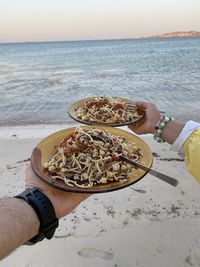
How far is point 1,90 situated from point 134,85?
6.82 metres

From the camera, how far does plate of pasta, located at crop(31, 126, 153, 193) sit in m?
1.98

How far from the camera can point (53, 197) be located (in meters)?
1.95

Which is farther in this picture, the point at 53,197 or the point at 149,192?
the point at 149,192

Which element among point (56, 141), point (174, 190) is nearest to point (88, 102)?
point (56, 141)

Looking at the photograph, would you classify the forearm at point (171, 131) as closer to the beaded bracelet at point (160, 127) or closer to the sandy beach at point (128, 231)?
the beaded bracelet at point (160, 127)

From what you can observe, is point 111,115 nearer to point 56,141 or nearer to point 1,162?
point 56,141

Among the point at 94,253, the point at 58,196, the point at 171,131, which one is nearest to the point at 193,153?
the point at 171,131

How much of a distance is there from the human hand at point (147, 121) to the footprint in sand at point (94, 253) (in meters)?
1.26

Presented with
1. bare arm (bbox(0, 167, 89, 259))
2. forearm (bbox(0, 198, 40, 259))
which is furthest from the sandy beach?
forearm (bbox(0, 198, 40, 259))

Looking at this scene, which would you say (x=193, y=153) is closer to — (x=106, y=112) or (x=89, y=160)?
(x=89, y=160)

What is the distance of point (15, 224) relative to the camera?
5.36 feet

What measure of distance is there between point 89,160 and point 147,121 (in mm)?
993

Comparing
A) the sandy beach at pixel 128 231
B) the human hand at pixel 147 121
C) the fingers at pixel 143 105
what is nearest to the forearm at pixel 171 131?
the human hand at pixel 147 121

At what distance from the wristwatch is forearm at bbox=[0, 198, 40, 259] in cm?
2
